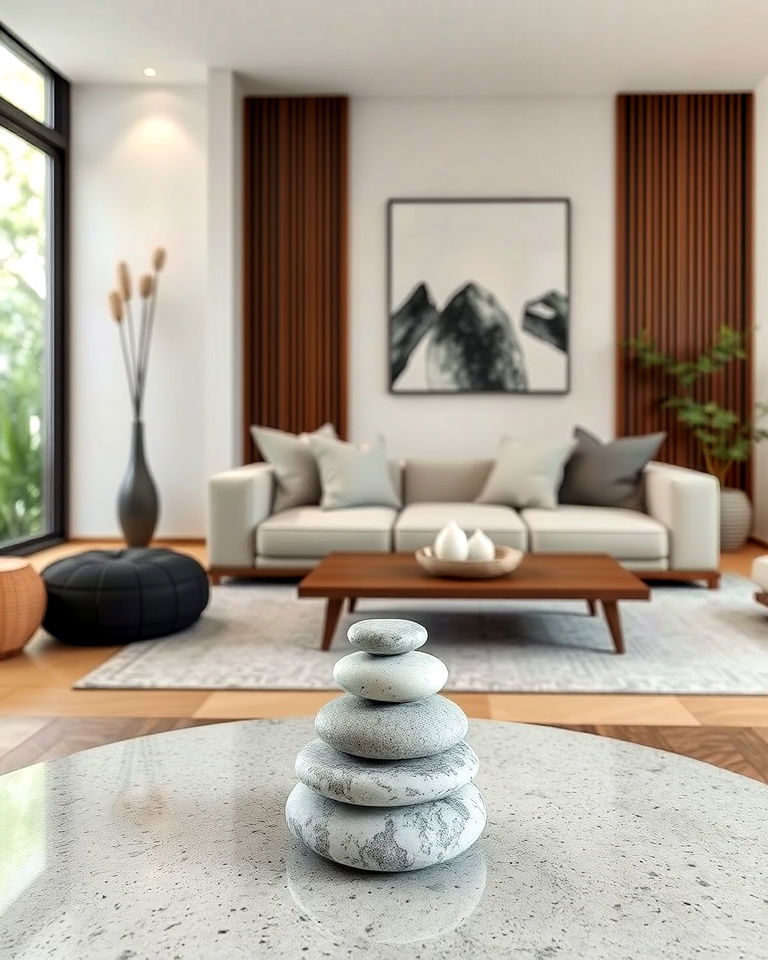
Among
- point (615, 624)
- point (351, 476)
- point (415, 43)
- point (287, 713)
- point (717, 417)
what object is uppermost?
point (415, 43)

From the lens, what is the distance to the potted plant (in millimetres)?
6211

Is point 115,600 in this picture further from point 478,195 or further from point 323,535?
point 478,195

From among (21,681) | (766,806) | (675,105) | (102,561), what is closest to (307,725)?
(766,806)

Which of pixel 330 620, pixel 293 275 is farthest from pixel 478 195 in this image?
pixel 330 620

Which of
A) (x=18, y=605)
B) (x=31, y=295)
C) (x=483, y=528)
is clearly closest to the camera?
(x=18, y=605)

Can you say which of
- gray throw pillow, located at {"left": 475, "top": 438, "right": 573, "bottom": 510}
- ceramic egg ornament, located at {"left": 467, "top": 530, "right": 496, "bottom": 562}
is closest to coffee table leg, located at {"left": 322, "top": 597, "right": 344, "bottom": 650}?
ceramic egg ornament, located at {"left": 467, "top": 530, "right": 496, "bottom": 562}

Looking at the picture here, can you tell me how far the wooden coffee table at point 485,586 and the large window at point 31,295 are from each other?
9.55 ft

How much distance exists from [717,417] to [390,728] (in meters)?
5.64

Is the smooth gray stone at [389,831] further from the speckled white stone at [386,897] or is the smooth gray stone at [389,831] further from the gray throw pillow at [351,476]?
the gray throw pillow at [351,476]

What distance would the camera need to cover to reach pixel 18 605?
3455mm

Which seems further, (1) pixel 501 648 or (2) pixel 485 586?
(1) pixel 501 648

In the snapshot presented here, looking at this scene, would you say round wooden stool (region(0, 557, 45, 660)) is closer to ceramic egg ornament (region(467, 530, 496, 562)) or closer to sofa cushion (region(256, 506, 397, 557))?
sofa cushion (region(256, 506, 397, 557))

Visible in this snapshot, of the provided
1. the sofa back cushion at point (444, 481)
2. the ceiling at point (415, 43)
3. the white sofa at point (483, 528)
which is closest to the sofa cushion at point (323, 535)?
the white sofa at point (483, 528)

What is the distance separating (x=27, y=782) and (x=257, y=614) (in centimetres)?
308
